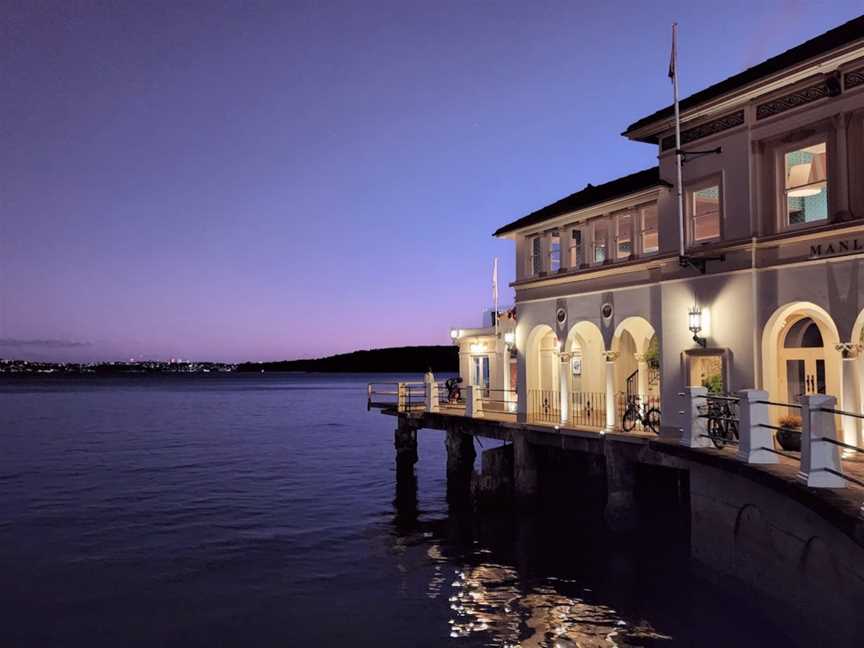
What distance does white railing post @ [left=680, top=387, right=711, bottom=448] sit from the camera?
1536cm

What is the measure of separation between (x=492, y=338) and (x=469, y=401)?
7.68m

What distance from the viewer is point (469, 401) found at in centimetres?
2584

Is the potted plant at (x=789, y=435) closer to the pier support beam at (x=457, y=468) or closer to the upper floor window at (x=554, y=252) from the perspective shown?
the upper floor window at (x=554, y=252)

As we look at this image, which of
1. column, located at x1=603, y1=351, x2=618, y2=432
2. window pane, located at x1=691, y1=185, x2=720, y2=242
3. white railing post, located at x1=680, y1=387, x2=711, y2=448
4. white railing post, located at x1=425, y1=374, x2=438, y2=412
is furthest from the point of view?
white railing post, located at x1=425, y1=374, x2=438, y2=412

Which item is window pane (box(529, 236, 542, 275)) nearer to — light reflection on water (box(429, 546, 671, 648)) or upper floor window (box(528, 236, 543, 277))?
upper floor window (box(528, 236, 543, 277))

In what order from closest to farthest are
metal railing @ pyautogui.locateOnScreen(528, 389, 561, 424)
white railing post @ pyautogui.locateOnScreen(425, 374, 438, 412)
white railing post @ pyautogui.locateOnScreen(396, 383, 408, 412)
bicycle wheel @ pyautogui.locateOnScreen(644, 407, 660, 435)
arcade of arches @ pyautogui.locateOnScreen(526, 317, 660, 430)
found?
bicycle wheel @ pyautogui.locateOnScreen(644, 407, 660, 435) → arcade of arches @ pyautogui.locateOnScreen(526, 317, 660, 430) → metal railing @ pyautogui.locateOnScreen(528, 389, 561, 424) → white railing post @ pyautogui.locateOnScreen(425, 374, 438, 412) → white railing post @ pyautogui.locateOnScreen(396, 383, 408, 412)

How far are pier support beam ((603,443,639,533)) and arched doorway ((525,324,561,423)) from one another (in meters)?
3.93

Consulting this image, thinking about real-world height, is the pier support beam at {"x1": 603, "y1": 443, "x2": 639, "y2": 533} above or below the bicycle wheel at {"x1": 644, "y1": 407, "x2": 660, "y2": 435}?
below

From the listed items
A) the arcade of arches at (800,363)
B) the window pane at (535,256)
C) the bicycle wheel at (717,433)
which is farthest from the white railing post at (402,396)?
the bicycle wheel at (717,433)

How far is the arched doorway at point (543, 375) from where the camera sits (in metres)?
24.2

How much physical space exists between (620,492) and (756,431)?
20.9 ft

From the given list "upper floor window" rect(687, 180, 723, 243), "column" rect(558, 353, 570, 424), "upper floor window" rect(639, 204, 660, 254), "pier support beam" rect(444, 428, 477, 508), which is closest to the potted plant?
"upper floor window" rect(687, 180, 723, 243)

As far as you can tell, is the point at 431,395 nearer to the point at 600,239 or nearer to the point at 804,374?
the point at 600,239

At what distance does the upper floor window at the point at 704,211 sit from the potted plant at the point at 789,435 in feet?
15.9
